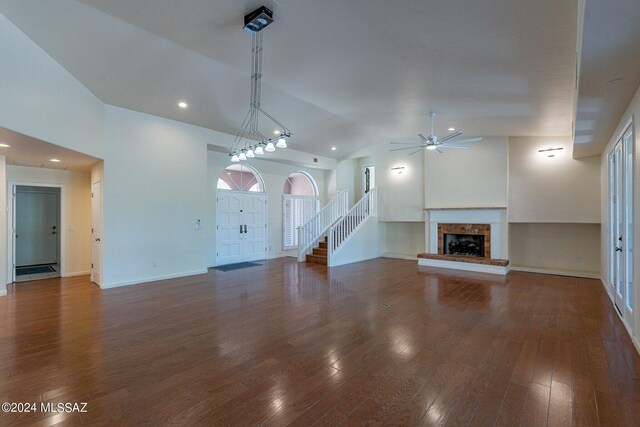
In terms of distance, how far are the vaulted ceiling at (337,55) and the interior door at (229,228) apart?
266cm

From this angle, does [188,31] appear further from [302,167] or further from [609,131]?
[302,167]

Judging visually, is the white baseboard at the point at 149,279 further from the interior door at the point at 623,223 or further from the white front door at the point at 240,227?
the interior door at the point at 623,223

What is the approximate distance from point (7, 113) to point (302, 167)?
722 cm

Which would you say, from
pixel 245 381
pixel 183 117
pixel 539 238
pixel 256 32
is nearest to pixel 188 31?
pixel 256 32

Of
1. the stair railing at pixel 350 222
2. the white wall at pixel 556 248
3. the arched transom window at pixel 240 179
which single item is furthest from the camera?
the arched transom window at pixel 240 179

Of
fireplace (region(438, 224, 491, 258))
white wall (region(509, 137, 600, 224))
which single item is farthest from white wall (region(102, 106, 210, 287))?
white wall (region(509, 137, 600, 224))

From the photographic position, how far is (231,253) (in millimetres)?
8195

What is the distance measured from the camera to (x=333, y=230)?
795 cm

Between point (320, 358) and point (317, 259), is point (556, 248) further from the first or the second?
point (320, 358)

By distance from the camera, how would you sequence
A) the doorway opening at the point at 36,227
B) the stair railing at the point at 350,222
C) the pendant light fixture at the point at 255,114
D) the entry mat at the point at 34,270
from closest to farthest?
the pendant light fixture at the point at 255,114 < the entry mat at the point at 34,270 < the doorway opening at the point at 36,227 < the stair railing at the point at 350,222

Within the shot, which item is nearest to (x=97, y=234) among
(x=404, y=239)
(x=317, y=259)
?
(x=317, y=259)

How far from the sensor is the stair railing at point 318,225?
8695 millimetres

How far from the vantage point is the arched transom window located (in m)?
8.12

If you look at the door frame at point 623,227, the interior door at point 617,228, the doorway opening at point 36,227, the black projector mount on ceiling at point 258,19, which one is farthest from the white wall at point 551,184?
the doorway opening at point 36,227
